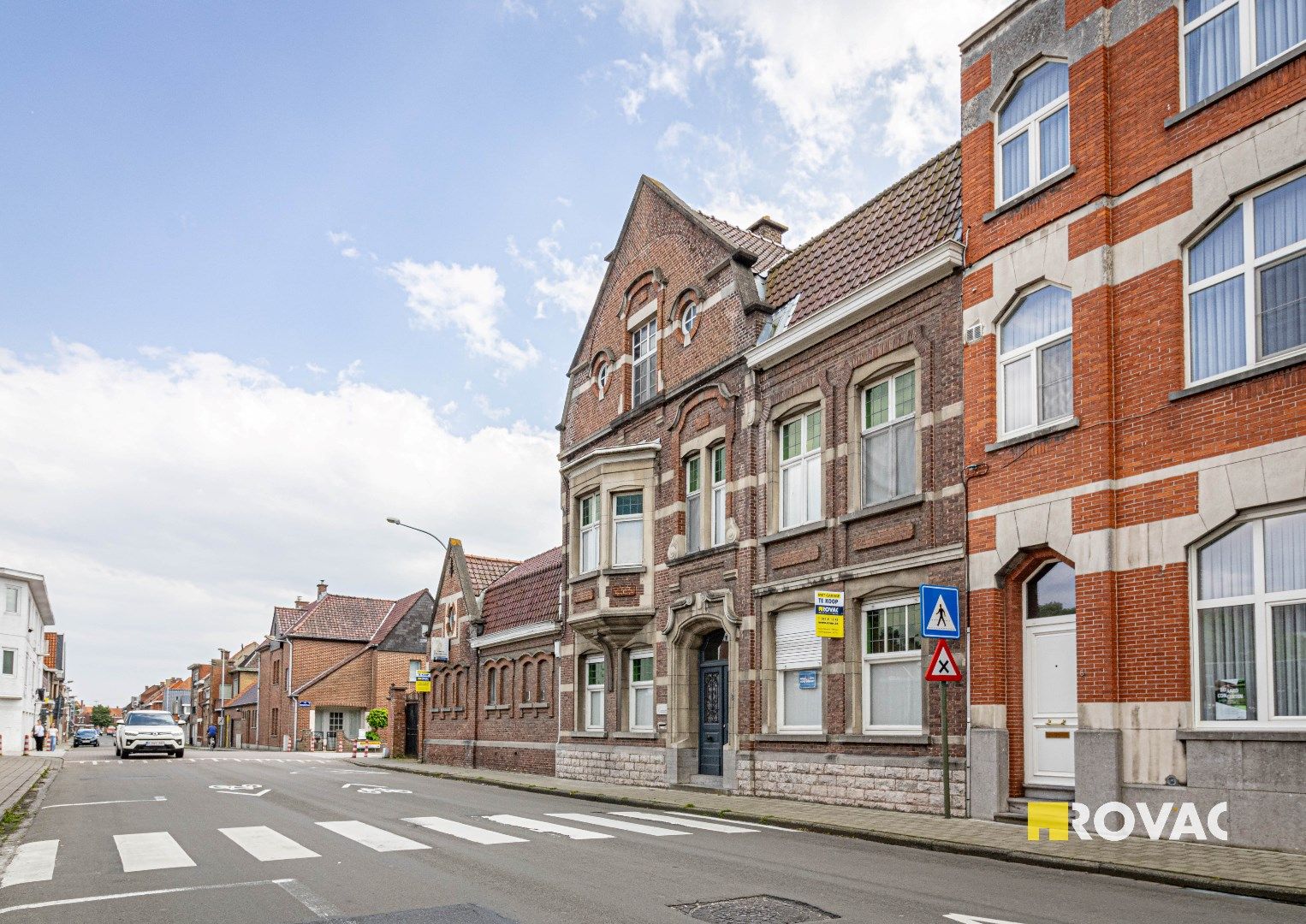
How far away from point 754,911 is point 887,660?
32.5ft

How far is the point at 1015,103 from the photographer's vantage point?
16.6 metres

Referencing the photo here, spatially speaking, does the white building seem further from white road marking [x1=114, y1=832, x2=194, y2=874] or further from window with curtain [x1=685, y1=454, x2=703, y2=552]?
white road marking [x1=114, y1=832, x2=194, y2=874]

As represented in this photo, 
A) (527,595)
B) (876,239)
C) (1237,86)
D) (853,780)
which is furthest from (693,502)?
(1237,86)

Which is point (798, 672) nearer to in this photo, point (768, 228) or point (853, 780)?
point (853, 780)

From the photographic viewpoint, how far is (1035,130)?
1608cm

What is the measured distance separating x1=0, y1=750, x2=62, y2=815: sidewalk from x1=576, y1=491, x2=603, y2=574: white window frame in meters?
12.0

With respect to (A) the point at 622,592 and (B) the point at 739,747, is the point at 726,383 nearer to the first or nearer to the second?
(A) the point at 622,592

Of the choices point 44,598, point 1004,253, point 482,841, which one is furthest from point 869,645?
point 44,598

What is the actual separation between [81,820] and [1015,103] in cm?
1631

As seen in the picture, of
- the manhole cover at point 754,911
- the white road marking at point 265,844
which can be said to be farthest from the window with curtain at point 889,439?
the white road marking at point 265,844

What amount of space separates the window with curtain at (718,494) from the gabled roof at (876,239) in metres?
3.29

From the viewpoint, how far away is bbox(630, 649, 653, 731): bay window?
25.0 meters

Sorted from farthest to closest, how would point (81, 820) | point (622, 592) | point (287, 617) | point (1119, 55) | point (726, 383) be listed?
point (287, 617)
point (622, 592)
point (726, 383)
point (81, 820)
point (1119, 55)

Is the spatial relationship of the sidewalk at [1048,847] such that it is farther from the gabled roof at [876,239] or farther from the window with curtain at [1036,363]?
the gabled roof at [876,239]
